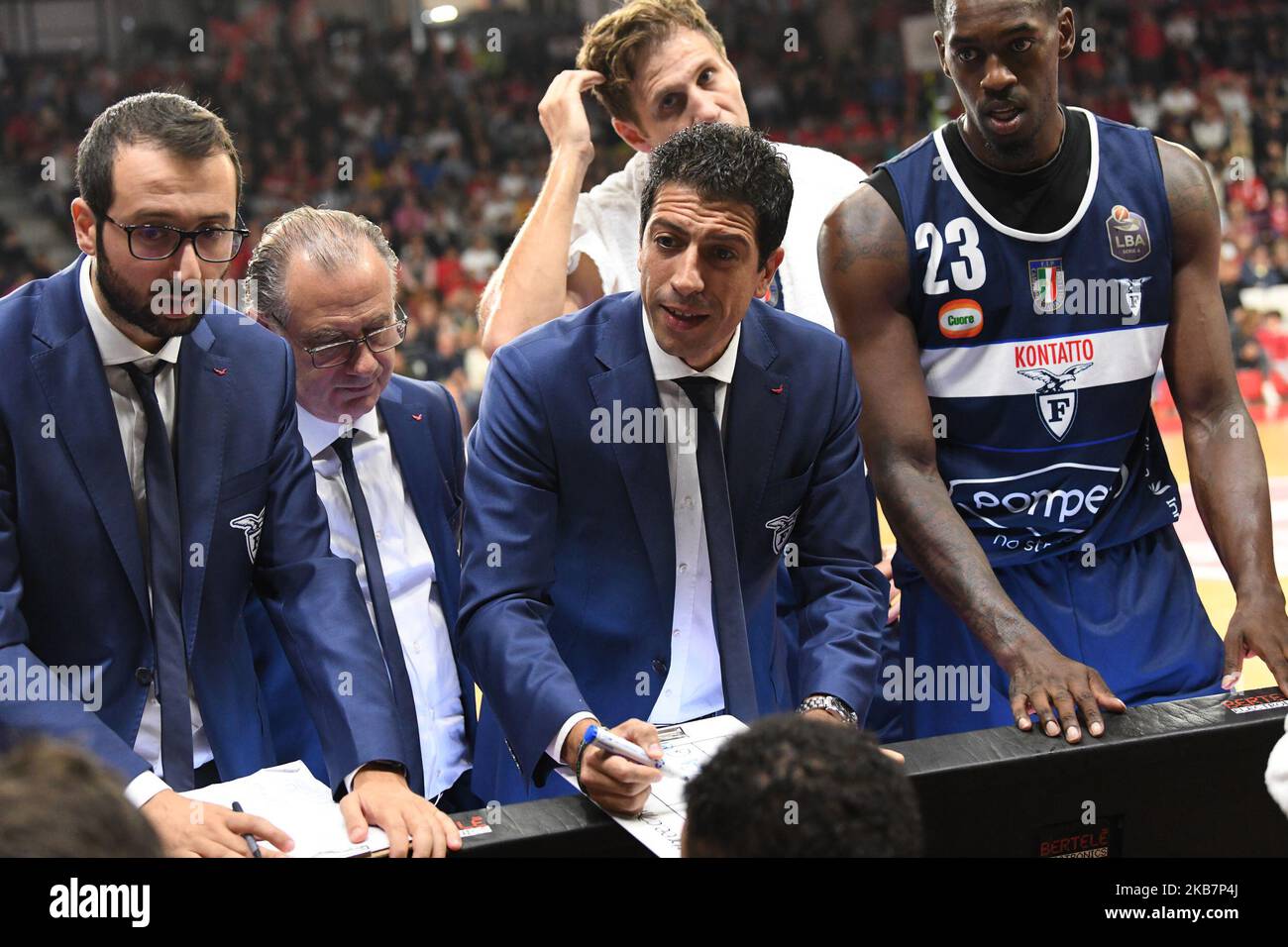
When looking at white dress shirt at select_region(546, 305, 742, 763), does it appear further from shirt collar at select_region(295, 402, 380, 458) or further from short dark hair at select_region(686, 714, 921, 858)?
short dark hair at select_region(686, 714, 921, 858)

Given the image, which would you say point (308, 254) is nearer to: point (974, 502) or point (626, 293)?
point (626, 293)

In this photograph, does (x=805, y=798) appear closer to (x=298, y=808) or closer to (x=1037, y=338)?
(x=298, y=808)

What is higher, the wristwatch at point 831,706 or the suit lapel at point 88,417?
the suit lapel at point 88,417

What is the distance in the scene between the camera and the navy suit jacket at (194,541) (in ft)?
8.08

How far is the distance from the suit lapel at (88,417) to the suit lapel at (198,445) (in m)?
0.08

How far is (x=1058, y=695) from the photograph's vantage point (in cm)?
249

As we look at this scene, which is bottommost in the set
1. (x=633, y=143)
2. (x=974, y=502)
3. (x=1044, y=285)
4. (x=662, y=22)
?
(x=974, y=502)

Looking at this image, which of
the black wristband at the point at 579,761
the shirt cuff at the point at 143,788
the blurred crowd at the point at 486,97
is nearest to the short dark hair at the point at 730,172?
the black wristband at the point at 579,761

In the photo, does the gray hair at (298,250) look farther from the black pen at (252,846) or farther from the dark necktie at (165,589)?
the black pen at (252,846)

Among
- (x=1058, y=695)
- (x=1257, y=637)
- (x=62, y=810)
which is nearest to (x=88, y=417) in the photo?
(x=62, y=810)

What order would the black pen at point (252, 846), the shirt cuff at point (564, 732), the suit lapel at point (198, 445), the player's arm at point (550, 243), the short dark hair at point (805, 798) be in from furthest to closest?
the player's arm at point (550, 243), the suit lapel at point (198, 445), the shirt cuff at point (564, 732), the black pen at point (252, 846), the short dark hair at point (805, 798)

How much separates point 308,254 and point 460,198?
50.9ft
